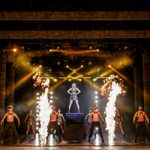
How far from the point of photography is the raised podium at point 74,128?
18031 millimetres

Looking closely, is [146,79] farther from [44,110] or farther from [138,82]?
[44,110]

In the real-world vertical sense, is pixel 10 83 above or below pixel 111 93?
above

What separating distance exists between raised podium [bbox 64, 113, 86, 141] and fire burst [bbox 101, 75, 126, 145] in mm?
5769

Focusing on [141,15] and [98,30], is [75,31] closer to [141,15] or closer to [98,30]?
[98,30]

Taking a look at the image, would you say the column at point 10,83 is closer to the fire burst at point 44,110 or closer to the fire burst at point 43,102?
the fire burst at point 43,102

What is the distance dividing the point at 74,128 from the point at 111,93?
22.9 ft

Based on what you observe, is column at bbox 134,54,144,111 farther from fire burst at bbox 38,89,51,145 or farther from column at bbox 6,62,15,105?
column at bbox 6,62,15,105

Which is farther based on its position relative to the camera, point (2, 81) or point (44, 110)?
point (44, 110)

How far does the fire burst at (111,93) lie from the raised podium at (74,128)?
577 cm

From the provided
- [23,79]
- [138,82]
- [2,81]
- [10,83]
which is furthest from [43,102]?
[138,82]

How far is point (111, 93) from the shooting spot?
24391 mm
